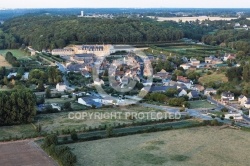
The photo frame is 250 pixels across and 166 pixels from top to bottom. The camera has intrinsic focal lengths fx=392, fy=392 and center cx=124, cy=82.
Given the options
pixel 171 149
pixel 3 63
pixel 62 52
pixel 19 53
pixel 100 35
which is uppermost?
pixel 100 35

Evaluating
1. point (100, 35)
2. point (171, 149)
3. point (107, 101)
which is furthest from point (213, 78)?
point (100, 35)

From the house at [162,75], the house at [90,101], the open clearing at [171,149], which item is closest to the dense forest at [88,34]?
the house at [162,75]

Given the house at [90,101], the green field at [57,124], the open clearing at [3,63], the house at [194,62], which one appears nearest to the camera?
the green field at [57,124]

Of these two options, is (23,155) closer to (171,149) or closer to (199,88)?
(171,149)

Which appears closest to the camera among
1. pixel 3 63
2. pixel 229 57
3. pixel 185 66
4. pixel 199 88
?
pixel 199 88

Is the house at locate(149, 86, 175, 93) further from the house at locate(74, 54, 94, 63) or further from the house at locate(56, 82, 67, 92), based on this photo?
the house at locate(74, 54, 94, 63)

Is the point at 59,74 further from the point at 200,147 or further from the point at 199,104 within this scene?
the point at 200,147

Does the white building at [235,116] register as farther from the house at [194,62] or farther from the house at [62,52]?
the house at [62,52]
